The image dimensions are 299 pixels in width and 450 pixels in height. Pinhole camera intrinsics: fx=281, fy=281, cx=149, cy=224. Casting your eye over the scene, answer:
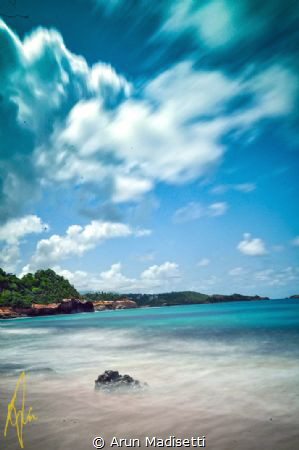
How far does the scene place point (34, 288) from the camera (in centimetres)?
14425

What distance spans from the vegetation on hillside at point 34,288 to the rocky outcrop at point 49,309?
2.54 metres

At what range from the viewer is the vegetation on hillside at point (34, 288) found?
119475 millimetres

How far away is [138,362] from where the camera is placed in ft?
46.2

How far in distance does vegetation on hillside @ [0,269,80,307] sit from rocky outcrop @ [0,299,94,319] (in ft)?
8.34

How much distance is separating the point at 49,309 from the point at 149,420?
457ft

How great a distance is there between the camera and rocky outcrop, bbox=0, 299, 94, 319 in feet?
364

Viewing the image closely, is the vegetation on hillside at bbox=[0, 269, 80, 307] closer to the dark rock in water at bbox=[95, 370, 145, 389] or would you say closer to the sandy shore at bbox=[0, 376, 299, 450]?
the dark rock in water at bbox=[95, 370, 145, 389]

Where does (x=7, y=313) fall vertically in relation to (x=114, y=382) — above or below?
below

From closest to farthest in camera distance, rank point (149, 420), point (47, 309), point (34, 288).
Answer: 1. point (149, 420)
2. point (47, 309)
3. point (34, 288)

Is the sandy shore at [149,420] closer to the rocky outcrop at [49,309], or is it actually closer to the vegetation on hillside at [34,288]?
the rocky outcrop at [49,309]

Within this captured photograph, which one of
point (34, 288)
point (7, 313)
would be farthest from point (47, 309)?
point (7, 313)
